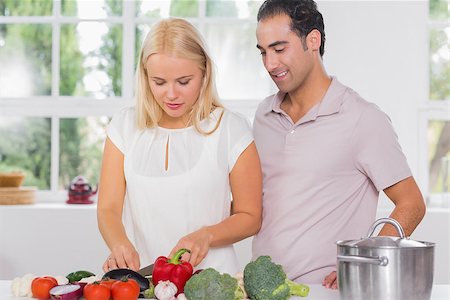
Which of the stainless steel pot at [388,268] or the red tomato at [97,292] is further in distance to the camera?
the red tomato at [97,292]

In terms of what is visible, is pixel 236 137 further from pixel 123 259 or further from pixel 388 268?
pixel 388 268

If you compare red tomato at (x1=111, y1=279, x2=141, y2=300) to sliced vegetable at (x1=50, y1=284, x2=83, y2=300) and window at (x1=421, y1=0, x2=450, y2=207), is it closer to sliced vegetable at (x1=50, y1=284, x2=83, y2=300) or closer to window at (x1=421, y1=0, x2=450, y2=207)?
sliced vegetable at (x1=50, y1=284, x2=83, y2=300)

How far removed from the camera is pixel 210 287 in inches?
86.5

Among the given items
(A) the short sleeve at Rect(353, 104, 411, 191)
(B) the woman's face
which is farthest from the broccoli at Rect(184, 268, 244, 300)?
(A) the short sleeve at Rect(353, 104, 411, 191)

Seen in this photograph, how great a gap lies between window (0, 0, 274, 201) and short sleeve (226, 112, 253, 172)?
2.52 m

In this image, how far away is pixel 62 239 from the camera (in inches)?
197

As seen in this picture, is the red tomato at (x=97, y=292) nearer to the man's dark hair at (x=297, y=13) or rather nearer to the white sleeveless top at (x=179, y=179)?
the white sleeveless top at (x=179, y=179)

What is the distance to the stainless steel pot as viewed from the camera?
2139 millimetres

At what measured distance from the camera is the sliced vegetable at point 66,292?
230cm

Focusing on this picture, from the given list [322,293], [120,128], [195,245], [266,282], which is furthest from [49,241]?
[266,282]

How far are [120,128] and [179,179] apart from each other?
11.2 inches

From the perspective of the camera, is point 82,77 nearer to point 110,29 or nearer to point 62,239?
point 110,29

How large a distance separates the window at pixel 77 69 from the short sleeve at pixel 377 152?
250 centimetres

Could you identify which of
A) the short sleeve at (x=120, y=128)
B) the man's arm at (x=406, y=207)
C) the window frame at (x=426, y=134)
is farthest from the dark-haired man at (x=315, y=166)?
the window frame at (x=426, y=134)
